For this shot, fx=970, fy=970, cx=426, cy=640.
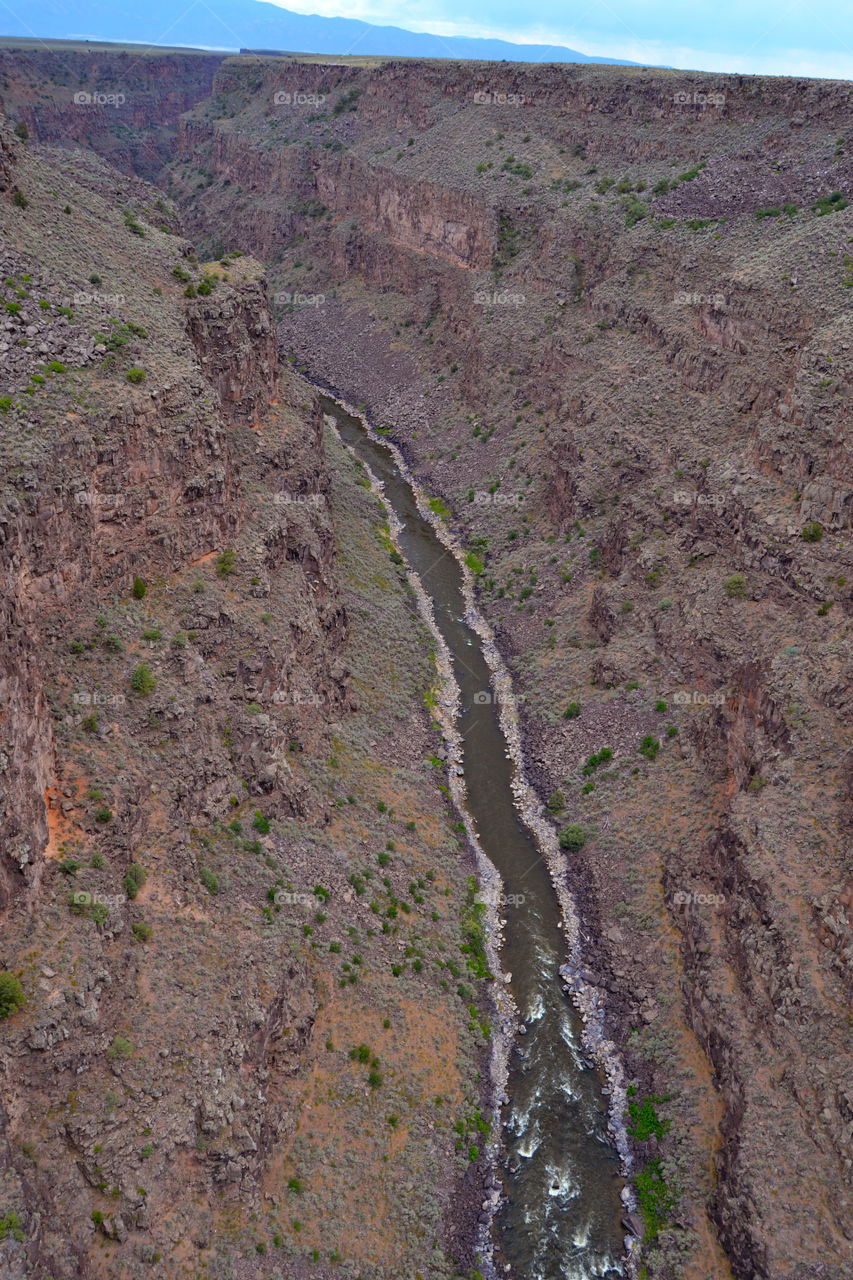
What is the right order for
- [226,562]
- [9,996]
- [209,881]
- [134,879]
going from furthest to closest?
[226,562], [209,881], [134,879], [9,996]

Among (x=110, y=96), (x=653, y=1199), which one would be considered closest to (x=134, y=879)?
(x=653, y=1199)

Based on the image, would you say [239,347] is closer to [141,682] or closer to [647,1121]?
[141,682]

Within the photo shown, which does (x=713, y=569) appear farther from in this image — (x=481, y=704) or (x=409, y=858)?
(x=409, y=858)

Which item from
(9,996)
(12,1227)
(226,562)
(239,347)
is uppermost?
(239,347)

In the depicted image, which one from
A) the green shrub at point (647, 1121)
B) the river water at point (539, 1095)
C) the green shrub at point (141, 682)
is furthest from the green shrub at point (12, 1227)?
the green shrub at point (647, 1121)

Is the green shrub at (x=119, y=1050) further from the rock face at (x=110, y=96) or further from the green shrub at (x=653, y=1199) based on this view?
the rock face at (x=110, y=96)
